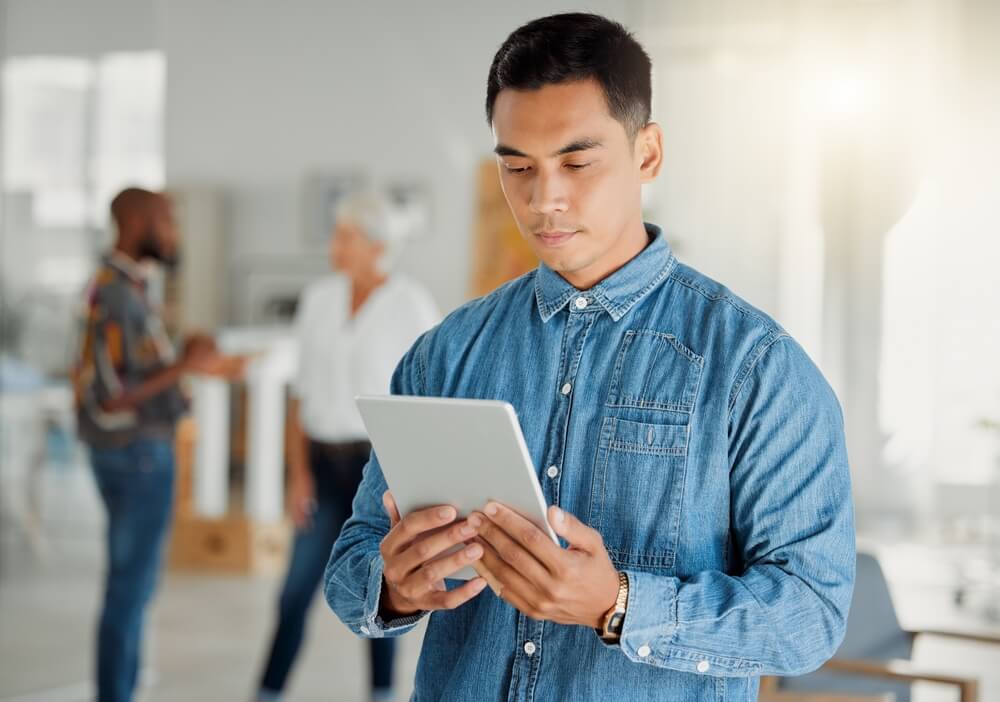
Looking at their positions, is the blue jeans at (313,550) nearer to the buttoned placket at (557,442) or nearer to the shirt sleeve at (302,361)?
the shirt sleeve at (302,361)

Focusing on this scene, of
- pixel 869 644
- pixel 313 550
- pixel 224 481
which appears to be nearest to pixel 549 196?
pixel 869 644

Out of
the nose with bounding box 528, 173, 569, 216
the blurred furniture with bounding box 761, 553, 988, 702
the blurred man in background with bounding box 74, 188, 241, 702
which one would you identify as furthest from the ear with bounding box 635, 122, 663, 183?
the blurred man in background with bounding box 74, 188, 241, 702

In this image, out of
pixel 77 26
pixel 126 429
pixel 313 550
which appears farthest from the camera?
pixel 77 26

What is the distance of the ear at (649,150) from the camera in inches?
51.8

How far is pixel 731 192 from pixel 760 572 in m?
3.37

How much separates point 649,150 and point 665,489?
0.39m

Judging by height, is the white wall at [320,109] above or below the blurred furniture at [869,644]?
above

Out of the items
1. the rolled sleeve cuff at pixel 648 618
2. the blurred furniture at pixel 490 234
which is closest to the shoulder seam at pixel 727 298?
the rolled sleeve cuff at pixel 648 618

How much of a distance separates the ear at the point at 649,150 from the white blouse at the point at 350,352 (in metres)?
2.20

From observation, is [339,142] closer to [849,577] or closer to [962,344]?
[962,344]

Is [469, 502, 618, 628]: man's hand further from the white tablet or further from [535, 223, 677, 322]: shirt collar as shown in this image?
[535, 223, 677, 322]: shirt collar

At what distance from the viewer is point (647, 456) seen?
1.22 m

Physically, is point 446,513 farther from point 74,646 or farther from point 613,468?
point 74,646

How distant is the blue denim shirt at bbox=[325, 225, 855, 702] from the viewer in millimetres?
1161
